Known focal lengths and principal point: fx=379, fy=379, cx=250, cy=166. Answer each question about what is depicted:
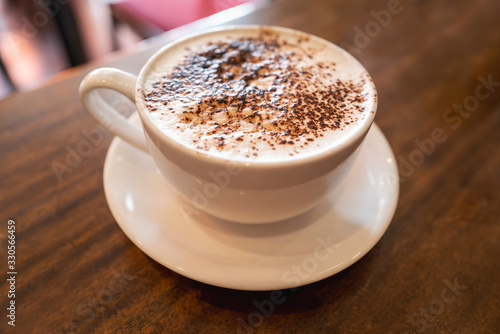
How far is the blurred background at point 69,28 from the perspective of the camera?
6.14 ft

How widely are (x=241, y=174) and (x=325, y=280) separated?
266 mm

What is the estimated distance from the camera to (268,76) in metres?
0.74

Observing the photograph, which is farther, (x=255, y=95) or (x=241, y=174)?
(x=255, y=95)

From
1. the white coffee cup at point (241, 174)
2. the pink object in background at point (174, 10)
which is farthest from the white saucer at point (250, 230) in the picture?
the pink object in background at point (174, 10)

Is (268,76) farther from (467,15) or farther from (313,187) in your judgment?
(467,15)

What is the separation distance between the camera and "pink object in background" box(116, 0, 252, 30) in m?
1.83

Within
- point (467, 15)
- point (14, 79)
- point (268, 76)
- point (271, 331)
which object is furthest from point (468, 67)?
point (14, 79)

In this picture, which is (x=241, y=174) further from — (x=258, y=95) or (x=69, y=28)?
(x=69, y=28)

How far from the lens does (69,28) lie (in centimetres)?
234

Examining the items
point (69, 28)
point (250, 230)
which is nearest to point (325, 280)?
point (250, 230)

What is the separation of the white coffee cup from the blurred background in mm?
1277

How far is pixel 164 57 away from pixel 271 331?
1.77ft

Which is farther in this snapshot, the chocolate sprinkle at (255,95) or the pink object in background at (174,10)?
the pink object in background at (174,10)

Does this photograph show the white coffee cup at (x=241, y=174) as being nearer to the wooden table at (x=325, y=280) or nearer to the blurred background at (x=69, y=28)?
the wooden table at (x=325, y=280)
